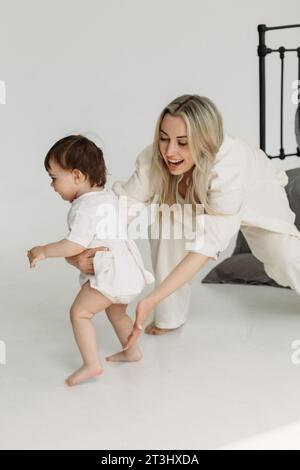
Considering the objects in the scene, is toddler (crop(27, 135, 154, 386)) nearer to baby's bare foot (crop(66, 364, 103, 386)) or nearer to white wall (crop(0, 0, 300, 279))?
baby's bare foot (crop(66, 364, 103, 386))

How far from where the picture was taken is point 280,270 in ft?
8.12

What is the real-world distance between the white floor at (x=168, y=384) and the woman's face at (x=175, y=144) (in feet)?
1.63

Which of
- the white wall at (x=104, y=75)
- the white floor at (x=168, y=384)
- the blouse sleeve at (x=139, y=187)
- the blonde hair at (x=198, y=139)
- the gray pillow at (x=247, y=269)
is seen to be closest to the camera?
the white floor at (x=168, y=384)

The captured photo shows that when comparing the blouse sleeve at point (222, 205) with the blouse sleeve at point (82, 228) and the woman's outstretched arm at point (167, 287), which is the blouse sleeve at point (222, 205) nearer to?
the woman's outstretched arm at point (167, 287)

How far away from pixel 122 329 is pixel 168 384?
0.23 metres

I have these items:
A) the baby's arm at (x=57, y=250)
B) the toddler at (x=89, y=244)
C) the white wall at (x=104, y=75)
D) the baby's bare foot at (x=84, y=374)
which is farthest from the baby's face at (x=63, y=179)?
the white wall at (x=104, y=75)

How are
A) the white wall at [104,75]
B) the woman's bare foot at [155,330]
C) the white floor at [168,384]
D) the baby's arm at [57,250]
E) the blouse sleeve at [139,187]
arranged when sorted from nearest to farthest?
the white floor at [168,384], the baby's arm at [57,250], the blouse sleeve at [139,187], the woman's bare foot at [155,330], the white wall at [104,75]

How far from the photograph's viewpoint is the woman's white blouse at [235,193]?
87.0 inches

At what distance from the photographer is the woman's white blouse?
87.0 inches

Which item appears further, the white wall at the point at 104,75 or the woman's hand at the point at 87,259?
the white wall at the point at 104,75

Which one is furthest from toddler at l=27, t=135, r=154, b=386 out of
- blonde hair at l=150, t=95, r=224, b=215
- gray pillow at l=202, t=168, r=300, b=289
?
gray pillow at l=202, t=168, r=300, b=289

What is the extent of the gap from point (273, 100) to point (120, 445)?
13.5 feet

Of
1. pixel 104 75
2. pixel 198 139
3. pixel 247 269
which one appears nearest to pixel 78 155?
pixel 198 139

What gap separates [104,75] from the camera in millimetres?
4617
